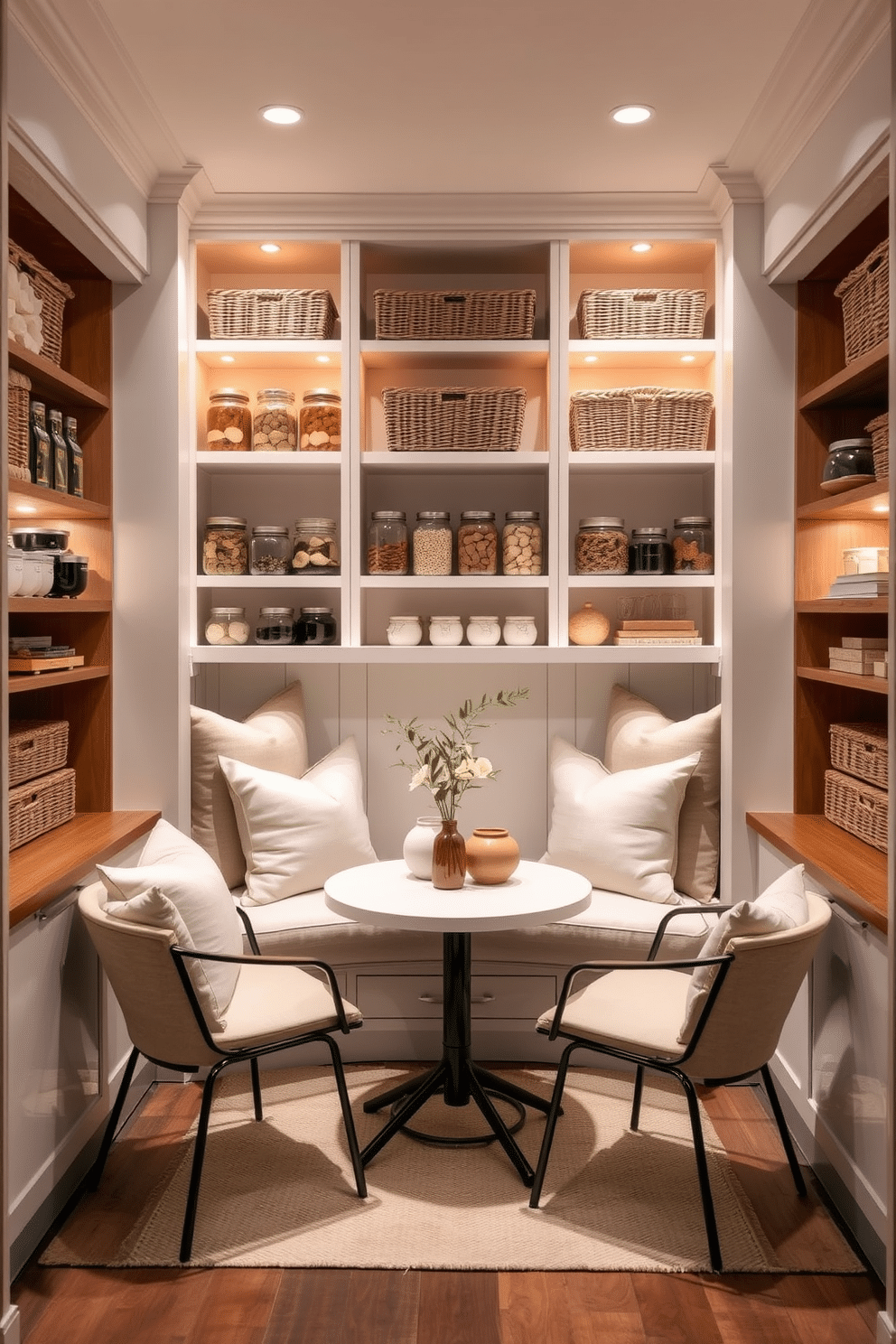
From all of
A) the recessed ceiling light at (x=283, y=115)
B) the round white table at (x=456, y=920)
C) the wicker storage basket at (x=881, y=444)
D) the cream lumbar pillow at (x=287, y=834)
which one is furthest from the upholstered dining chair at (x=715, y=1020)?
the recessed ceiling light at (x=283, y=115)

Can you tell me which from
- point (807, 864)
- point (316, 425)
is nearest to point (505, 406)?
point (316, 425)

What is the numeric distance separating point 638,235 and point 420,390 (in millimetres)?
890

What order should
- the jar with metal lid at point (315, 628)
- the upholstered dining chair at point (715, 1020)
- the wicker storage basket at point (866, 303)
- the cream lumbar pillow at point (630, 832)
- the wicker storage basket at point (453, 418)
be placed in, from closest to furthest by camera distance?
the upholstered dining chair at point (715, 1020)
the wicker storage basket at point (866, 303)
the cream lumbar pillow at point (630, 832)
the wicker storage basket at point (453, 418)
the jar with metal lid at point (315, 628)

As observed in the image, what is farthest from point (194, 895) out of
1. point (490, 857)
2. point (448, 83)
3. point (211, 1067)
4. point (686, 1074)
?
point (448, 83)

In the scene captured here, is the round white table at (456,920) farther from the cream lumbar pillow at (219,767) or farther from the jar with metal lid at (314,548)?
the jar with metal lid at (314,548)

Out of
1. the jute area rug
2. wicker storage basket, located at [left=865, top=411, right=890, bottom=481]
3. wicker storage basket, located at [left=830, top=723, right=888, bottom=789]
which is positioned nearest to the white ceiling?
wicker storage basket, located at [left=865, top=411, right=890, bottom=481]

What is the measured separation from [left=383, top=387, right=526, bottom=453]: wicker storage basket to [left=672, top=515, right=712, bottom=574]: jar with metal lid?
0.65 meters

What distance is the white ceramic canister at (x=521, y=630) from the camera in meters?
3.66

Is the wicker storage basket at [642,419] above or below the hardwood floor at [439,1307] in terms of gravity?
above

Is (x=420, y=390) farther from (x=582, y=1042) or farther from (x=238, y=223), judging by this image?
(x=582, y=1042)

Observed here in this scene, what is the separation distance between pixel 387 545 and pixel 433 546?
158 millimetres

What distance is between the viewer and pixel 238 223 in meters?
3.57

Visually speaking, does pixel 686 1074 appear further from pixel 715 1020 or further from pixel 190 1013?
pixel 190 1013

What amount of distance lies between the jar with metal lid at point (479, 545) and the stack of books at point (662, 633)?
520mm
